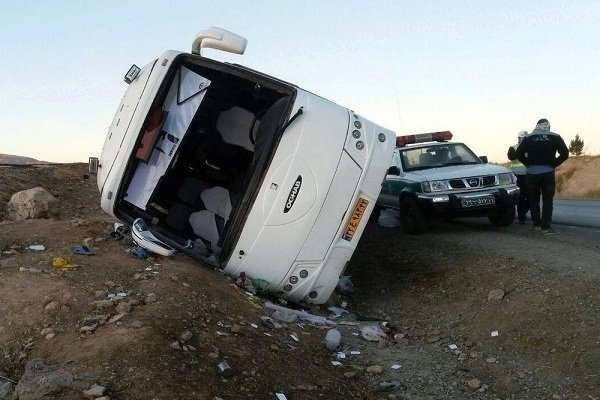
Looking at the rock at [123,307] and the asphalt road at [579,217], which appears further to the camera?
the asphalt road at [579,217]

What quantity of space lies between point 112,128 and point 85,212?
5307 mm

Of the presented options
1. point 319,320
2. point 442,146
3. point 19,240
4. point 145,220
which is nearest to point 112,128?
point 145,220

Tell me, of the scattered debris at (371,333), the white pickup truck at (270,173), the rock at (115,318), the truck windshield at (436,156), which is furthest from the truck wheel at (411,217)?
the rock at (115,318)

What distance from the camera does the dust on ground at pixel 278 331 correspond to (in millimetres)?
4070

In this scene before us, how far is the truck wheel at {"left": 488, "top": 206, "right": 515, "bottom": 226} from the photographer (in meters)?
10.6

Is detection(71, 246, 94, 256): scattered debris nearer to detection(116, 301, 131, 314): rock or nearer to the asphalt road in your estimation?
detection(116, 301, 131, 314): rock

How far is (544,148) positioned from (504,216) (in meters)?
1.61

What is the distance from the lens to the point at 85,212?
11633 mm

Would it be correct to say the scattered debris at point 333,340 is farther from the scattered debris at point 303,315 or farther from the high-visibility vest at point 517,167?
the high-visibility vest at point 517,167

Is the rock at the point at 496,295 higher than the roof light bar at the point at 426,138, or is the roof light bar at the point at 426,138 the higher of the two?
the roof light bar at the point at 426,138

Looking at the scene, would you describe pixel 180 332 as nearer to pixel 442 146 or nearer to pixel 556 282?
pixel 556 282

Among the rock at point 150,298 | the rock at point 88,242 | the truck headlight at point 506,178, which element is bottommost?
the rock at point 88,242

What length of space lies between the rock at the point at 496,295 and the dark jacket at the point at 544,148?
11.6 ft

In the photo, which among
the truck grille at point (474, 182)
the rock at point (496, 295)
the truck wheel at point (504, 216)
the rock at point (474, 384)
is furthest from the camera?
the truck wheel at point (504, 216)
